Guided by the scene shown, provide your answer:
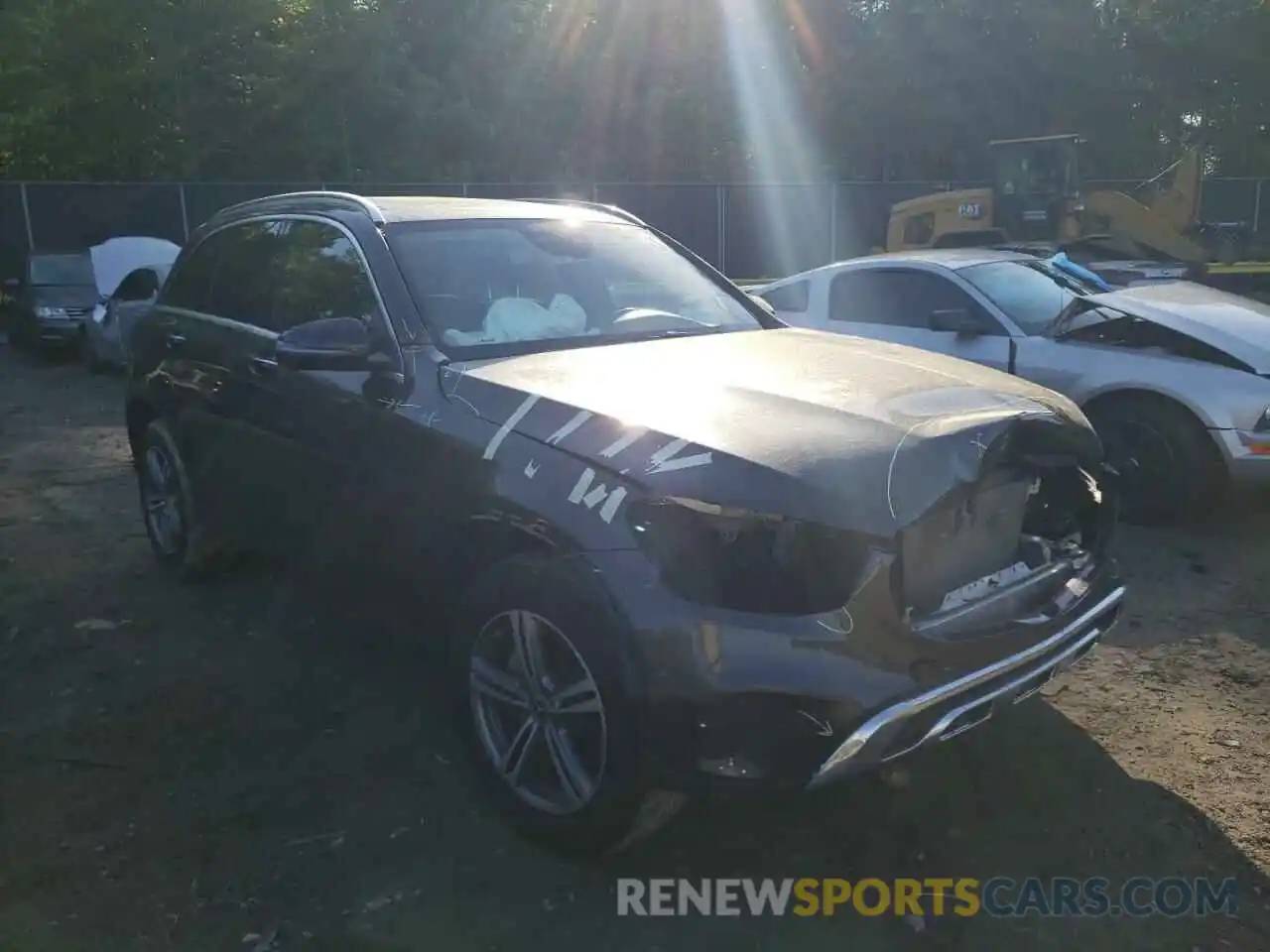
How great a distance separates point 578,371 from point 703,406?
0.55 metres

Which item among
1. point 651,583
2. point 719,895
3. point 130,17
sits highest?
point 130,17

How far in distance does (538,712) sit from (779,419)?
1.10m

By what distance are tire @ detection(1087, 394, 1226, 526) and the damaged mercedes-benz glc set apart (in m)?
2.75

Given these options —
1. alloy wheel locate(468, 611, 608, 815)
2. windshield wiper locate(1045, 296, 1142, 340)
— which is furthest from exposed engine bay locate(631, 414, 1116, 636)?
windshield wiper locate(1045, 296, 1142, 340)

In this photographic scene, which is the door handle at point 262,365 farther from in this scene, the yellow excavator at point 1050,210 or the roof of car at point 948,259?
the yellow excavator at point 1050,210

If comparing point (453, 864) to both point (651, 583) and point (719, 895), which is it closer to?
point (719, 895)

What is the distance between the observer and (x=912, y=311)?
751 cm

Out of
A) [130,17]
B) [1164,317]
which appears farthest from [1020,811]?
[130,17]

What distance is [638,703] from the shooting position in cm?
276

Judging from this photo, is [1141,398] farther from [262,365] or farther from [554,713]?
[262,365]

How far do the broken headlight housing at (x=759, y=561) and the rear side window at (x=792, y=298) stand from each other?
18.8 feet

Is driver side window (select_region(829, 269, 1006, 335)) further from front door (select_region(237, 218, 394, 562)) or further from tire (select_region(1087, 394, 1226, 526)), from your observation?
front door (select_region(237, 218, 394, 562))

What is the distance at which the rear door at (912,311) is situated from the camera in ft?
22.8

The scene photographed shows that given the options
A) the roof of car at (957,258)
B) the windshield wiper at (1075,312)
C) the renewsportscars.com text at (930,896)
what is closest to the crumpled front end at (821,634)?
the renewsportscars.com text at (930,896)
